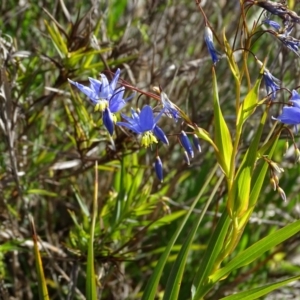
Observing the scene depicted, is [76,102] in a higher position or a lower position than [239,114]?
lower

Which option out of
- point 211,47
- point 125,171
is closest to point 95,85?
point 211,47

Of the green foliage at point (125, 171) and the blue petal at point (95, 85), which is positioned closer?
the blue petal at point (95, 85)

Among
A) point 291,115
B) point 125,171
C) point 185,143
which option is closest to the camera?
point 291,115

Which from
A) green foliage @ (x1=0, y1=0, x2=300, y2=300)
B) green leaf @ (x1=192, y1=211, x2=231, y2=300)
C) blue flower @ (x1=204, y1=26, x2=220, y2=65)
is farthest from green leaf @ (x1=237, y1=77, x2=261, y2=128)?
green leaf @ (x1=192, y1=211, x2=231, y2=300)

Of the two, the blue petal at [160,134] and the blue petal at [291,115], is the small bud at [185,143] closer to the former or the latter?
the blue petal at [160,134]

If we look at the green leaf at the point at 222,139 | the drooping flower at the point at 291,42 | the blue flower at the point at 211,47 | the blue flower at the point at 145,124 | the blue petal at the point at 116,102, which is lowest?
the green leaf at the point at 222,139

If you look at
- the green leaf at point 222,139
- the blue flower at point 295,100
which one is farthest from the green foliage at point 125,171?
the blue flower at point 295,100

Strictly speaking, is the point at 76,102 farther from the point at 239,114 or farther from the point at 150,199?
the point at 239,114

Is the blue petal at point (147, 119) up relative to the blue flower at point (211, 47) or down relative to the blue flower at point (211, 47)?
down

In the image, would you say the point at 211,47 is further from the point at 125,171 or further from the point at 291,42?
the point at 125,171

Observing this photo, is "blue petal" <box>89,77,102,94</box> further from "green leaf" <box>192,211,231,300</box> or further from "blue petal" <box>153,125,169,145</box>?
"green leaf" <box>192,211,231,300</box>

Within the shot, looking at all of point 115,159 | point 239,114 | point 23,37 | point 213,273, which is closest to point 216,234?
point 213,273
